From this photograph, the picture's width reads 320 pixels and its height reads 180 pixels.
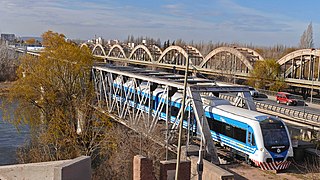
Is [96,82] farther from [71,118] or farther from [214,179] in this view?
[214,179]

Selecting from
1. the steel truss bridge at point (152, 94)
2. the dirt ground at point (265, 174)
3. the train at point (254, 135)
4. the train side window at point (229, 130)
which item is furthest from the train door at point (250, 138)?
the steel truss bridge at point (152, 94)

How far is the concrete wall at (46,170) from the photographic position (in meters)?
15.2

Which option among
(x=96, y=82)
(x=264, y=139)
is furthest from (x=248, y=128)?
(x=96, y=82)

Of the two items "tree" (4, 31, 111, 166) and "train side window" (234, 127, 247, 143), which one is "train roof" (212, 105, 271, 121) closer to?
"train side window" (234, 127, 247, 143)

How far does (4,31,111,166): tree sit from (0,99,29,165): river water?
4.94 feet

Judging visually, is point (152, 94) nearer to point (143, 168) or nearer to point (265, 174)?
Result: point (265, 174)

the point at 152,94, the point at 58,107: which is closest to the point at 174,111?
the point at 152,94

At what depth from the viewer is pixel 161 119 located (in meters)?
29.1

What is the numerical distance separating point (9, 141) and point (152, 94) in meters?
14.5

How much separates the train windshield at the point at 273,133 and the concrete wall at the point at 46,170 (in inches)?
313

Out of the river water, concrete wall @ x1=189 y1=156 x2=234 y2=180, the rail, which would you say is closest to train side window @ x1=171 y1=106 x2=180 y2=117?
concrete wall @ x1=189 y1=156 x2=234 y2=180

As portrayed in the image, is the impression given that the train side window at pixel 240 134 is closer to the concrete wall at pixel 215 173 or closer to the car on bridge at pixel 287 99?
the concrete wall at pixel 215 173

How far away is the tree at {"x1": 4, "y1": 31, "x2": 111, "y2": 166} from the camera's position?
27.2 meters

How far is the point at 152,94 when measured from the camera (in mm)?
29625
